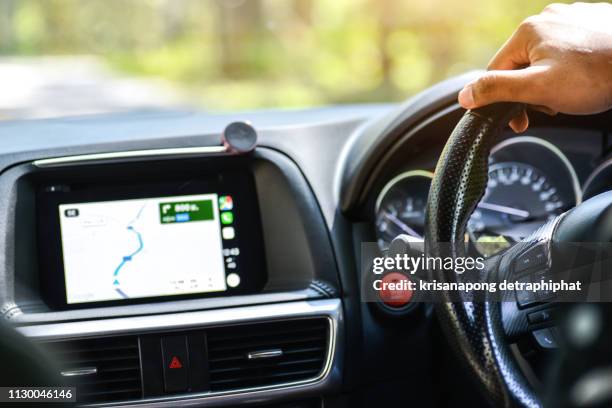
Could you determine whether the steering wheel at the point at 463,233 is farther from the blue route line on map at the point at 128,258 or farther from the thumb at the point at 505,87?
the blue route line on map at the point at 128,258

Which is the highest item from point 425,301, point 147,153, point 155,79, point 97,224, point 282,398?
point 147,153

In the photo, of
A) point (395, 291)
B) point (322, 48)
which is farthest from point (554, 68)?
point (322, 48)

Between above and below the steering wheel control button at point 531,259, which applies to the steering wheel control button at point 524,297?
below

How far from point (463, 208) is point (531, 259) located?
7.4 inches

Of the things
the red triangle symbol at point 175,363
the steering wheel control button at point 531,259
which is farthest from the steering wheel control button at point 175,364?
the steering wheel control button at point 531,259

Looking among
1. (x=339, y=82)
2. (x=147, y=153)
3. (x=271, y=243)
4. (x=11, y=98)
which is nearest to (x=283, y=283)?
(x=271, y=243)

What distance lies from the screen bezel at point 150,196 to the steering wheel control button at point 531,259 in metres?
1.07

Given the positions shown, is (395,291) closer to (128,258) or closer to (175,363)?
(175,363)

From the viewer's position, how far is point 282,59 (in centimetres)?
2245

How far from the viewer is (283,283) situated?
290 centimetres

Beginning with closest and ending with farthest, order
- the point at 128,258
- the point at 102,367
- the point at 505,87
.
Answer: the point at 505,87, the point at 102,367, the point at 128,258

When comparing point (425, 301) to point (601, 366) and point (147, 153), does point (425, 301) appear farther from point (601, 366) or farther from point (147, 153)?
point (601, 366)

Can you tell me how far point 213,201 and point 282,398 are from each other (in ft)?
2.11

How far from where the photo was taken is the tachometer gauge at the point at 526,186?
3092 millimetres
